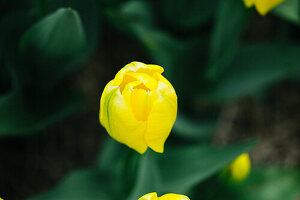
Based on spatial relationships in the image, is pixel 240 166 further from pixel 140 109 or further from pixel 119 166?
pixel 140 109

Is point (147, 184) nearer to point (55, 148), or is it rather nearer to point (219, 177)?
point (219, 177)

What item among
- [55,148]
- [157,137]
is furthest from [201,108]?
[157,137]

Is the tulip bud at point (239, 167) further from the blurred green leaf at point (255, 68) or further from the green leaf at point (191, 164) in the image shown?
the blurred green leaf at point (255, 68)

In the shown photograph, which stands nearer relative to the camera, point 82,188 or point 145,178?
point 145,178

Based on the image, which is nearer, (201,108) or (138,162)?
(138,162)

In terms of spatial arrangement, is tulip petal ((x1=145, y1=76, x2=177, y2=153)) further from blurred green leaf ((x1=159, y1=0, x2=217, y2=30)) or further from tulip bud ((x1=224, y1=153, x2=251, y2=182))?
blurred green leaf ((x1=159, y1=0, x2=217, y2=30))

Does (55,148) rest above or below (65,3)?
below

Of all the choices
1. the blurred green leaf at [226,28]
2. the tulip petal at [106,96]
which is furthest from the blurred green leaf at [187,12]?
the tulip petal at [106,96]

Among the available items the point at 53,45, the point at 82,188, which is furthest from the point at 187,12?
the point at 82,188
